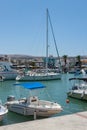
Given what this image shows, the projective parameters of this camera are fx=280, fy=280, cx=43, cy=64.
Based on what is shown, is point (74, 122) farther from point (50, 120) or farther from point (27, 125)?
point (27, 125)

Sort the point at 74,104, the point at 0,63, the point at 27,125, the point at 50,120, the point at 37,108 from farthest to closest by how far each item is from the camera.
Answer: the point at 0,63 → the point at 74,104 → the point at 37,108 → the point at 50,120 → the point at 27,125

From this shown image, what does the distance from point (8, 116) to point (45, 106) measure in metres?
3.14

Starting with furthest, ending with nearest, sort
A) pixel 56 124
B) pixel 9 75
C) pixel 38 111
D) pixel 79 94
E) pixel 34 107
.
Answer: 1. pixel 9 75
2. pixel 79 94
3. pixel 34 107
4. pixel 38 111
5. pixel 56 124

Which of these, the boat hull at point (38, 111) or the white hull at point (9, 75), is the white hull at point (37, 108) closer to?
the boat hull at point (38, 111)

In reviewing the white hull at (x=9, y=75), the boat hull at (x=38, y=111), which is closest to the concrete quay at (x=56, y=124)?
the boat hull at (x=38, y=111)

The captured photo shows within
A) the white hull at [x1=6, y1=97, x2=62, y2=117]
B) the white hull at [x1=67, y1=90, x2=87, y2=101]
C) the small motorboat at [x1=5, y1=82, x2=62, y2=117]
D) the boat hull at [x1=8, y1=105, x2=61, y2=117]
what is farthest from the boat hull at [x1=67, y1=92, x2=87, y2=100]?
the boat hull at [x1=8, y1=105, x2=61, y2=117]

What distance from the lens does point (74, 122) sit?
14.7 meters

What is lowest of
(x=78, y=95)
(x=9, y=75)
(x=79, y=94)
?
(x=78, y=95)

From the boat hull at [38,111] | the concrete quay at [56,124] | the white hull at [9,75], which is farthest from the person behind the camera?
the white hull at [9,75]

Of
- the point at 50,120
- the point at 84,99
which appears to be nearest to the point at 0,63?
the point at 84,99

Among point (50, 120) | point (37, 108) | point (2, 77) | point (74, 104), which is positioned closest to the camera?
point (50, 120)

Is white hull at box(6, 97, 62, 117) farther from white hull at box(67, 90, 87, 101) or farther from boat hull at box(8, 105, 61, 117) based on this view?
white hull at box(67, 90, 87, 101)

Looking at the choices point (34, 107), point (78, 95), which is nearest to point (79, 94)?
point (78, 95)

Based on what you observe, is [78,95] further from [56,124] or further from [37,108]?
[56,124]
